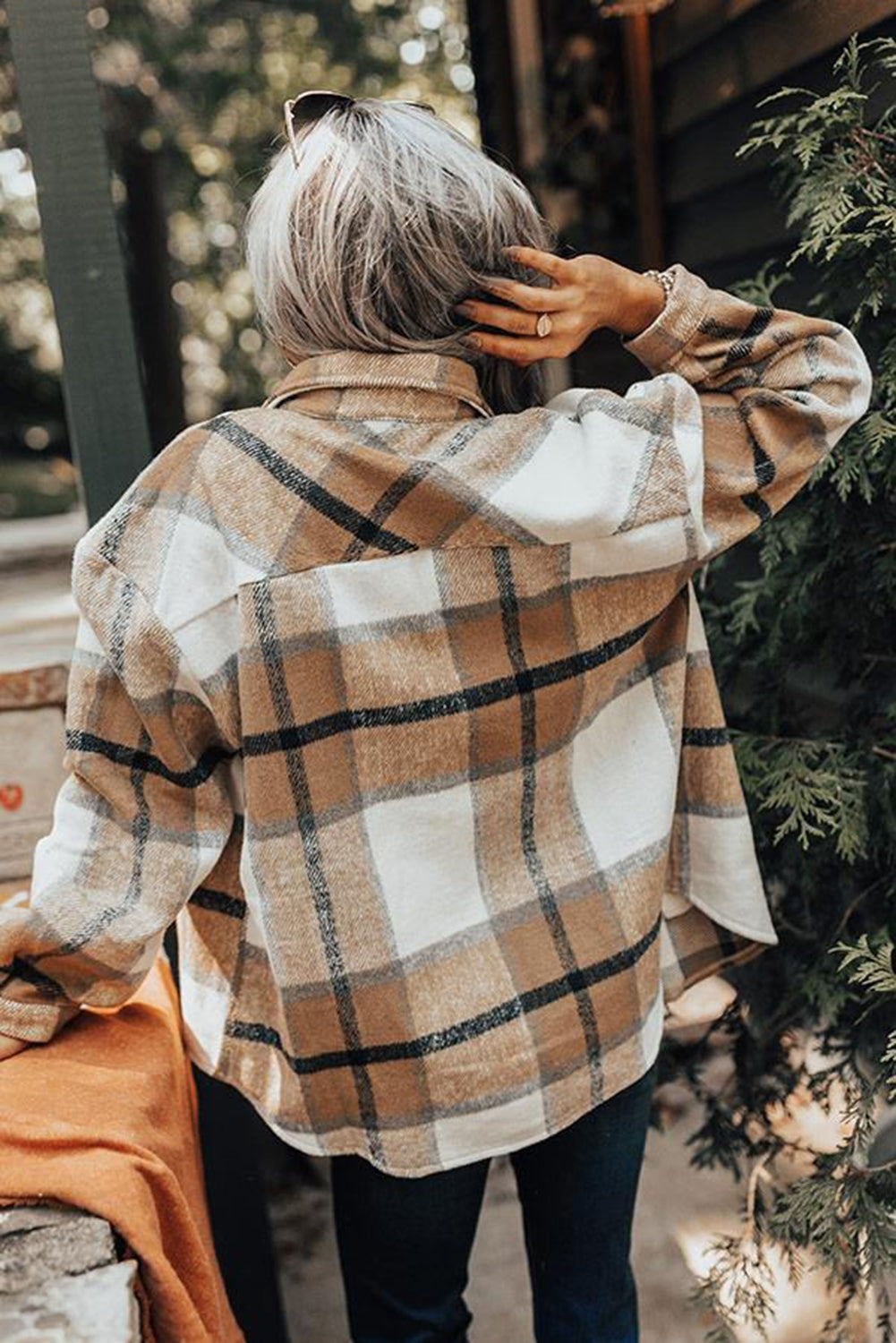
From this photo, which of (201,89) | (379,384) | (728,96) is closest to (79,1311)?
(379,384)

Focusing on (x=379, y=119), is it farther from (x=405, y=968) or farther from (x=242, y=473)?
(x=405, y=968)

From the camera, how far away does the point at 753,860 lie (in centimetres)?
152

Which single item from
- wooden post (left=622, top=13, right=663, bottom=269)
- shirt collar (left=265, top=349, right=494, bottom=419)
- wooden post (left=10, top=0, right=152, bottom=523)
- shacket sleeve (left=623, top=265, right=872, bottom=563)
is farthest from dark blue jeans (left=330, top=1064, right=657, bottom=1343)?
wooden post (left=622, top=13, right=663, bottom=269)

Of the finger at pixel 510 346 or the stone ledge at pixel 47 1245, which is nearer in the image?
the stone ledge at pixel 47 1245

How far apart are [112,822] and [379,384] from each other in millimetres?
487

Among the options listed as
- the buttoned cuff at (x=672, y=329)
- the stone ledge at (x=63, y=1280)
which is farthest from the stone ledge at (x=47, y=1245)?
the buttoned cuff at (x=672, y=329)

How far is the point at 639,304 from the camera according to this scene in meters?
1.41

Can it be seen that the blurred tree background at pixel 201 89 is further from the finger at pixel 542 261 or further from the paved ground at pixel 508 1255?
the finger at pixel 542 261

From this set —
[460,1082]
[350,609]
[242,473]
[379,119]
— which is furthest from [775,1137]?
[379,119]

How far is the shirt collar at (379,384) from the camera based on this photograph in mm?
1227

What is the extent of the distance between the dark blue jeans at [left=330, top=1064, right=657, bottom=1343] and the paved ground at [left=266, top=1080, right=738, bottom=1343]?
2.65ft

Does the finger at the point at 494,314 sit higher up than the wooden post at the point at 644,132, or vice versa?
the wooden post at the point at 644,132

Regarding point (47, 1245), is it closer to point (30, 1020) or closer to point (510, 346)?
point (30, 1020)

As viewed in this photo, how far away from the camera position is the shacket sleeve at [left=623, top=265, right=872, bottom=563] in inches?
52.8
